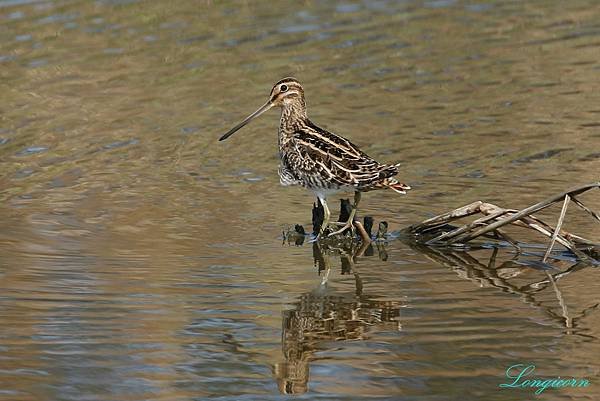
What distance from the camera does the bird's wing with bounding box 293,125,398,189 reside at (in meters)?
9.79

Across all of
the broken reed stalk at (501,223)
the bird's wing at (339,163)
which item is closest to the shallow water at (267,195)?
the broken reed stalk at (501,223)

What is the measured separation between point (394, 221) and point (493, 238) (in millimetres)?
983

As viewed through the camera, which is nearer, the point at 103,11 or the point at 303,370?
the point at 303,370

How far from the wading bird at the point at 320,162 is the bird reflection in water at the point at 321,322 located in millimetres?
766

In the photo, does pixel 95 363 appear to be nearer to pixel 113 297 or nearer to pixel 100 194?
pixel 113 297

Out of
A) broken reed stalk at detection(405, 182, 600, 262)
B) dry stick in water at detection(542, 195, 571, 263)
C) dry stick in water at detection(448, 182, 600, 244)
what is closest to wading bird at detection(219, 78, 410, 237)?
broken reed stalk at detection(405, 182, 600, 262)

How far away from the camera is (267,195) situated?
37.7ft

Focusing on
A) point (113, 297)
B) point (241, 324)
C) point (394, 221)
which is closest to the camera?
point (241, 324)

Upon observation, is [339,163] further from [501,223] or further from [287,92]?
[501,223]

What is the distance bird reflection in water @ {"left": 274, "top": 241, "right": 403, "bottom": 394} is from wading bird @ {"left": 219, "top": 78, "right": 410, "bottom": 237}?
0.77 meters

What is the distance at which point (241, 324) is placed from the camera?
7.96m

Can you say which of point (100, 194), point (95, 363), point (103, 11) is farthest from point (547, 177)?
point (103, 11)

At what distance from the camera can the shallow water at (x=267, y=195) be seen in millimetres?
7273

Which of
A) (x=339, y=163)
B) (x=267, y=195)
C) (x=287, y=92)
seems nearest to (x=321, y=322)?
(x=339, y=163)
